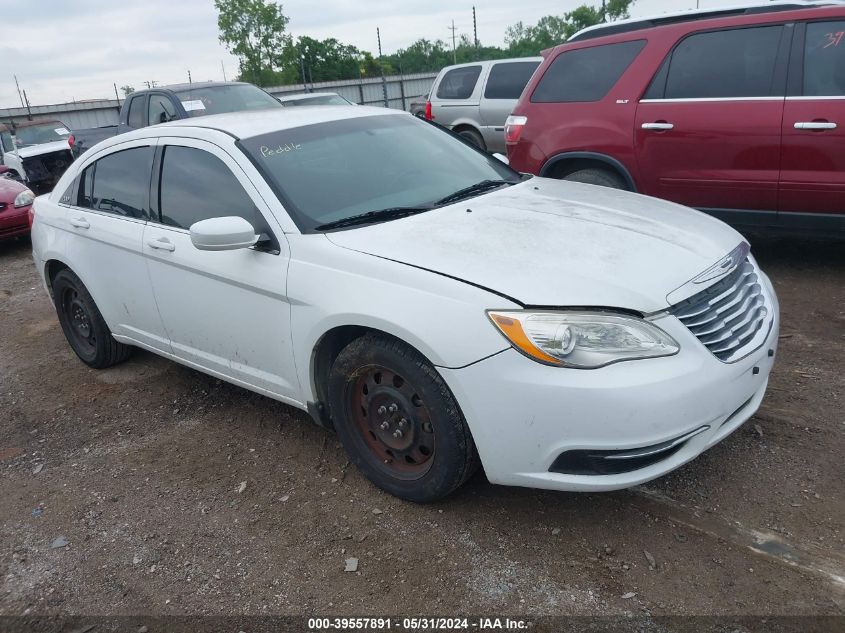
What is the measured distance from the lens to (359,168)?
3678 mm

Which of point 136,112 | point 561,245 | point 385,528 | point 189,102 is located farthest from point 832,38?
point 136,112

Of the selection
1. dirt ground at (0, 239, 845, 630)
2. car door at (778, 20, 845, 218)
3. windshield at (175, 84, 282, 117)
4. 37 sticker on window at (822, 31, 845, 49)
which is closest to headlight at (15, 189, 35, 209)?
windshield at (175, 84, 282, 117)

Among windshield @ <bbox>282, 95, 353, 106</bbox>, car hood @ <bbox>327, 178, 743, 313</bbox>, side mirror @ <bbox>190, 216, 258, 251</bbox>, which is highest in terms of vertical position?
windshield @ <bbox>282, 95, 353, 106</bbox>

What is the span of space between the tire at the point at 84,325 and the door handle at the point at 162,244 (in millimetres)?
1094

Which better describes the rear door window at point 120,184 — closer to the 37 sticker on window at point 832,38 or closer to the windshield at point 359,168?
the windshield at point 359,168

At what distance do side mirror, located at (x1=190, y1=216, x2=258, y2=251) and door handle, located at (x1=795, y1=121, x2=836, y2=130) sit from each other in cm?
400

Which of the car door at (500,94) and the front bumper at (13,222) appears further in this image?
the car door at (500,94)

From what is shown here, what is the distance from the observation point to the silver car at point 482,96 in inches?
480

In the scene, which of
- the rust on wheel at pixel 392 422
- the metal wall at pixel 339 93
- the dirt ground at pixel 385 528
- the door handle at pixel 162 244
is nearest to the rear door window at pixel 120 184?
the door handle at pixel 162 244

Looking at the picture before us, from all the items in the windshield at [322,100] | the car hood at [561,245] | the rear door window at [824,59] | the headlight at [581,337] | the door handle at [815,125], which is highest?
the rear door window at [824,59]

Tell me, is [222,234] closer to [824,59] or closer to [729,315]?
[729,315]

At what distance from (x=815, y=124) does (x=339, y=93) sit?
2591cm

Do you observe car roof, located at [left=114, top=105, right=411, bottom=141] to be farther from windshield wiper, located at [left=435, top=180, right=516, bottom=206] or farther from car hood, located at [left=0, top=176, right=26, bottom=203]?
car hood, located at [left=0, top=176, right=26, bottom=203]

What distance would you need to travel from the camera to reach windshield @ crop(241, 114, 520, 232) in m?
3.42
